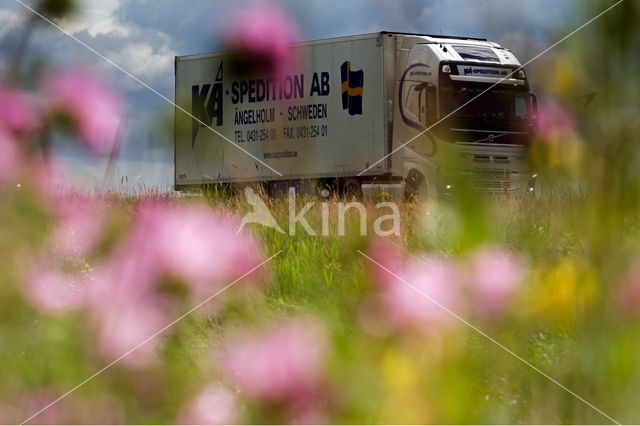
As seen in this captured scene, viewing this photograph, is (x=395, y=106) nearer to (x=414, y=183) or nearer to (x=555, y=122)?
(x=414, y=183)

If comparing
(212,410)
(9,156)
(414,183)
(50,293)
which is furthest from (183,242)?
(414,183)

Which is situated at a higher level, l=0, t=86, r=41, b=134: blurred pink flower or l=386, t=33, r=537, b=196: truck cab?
l=386, t=33, r=537, b=196: truck cab

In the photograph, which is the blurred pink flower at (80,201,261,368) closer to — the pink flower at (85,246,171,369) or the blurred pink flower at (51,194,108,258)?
the pink flower at (85,246,171,369)

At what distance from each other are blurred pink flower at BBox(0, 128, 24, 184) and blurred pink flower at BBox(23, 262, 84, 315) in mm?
393

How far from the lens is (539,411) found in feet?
6.74

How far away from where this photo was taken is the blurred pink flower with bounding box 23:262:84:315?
255 cm

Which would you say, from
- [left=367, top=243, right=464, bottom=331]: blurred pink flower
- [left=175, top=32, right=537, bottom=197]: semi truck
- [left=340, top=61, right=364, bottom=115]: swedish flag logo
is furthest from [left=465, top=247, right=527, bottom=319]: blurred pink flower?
[left=340, top=61, right=364, bottom=115]: swedish flag logo

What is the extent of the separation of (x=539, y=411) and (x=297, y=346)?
727 millimetres

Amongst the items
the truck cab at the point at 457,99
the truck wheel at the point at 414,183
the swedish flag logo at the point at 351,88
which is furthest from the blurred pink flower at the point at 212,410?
the swedish flag logo at the point at 351,88

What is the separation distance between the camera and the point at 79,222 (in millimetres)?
2559

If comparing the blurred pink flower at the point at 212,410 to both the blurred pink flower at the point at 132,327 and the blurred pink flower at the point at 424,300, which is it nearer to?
the blurred pink flower at the point at 132,327

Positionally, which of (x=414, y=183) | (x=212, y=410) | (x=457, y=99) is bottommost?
(x=212, y=410)

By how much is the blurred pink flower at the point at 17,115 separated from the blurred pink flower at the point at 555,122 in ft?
4.41

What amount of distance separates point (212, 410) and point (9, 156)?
90 centimetres
